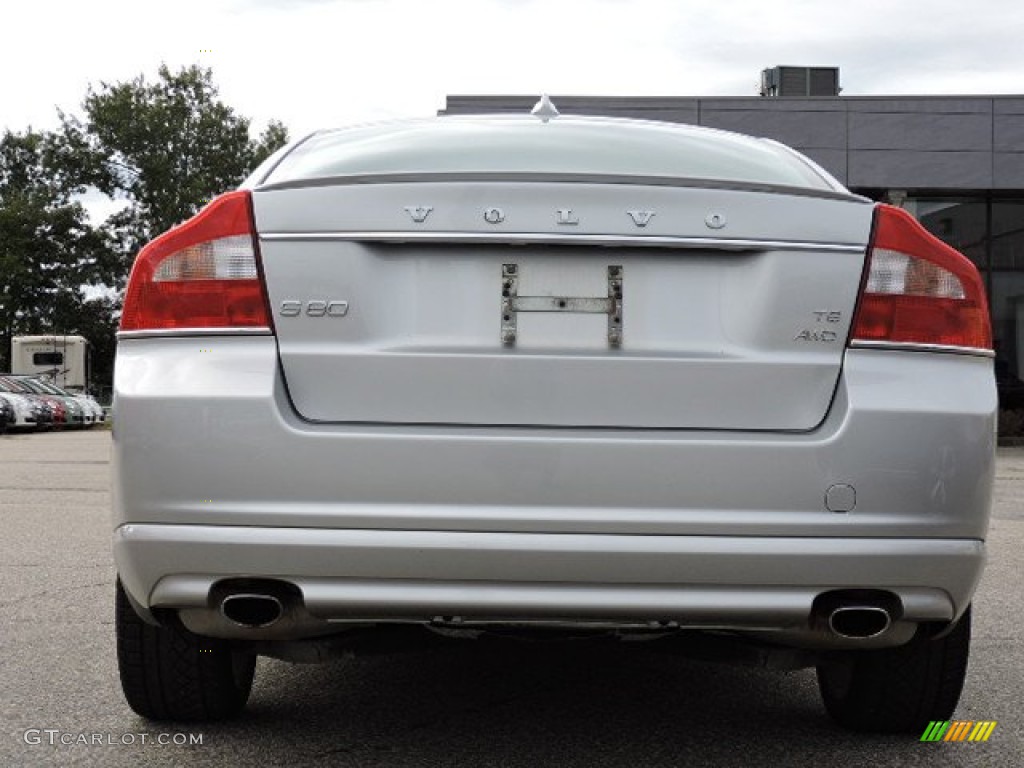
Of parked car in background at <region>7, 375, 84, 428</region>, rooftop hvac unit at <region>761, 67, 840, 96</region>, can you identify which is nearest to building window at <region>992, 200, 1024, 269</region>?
rooftop hvac unit at <region>761, 67, 840, 96</region>

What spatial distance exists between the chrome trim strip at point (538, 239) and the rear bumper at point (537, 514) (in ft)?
1.05

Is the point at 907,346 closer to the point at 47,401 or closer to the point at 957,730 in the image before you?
the point at 957,730

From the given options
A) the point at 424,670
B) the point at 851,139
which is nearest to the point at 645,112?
the point at 851,139

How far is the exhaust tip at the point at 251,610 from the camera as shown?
9.54 ft

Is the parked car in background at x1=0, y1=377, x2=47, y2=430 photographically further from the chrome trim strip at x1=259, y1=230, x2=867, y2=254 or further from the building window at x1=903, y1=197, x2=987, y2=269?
the chrome trim strip at x1=259, y1=230, x2=867, y2=254

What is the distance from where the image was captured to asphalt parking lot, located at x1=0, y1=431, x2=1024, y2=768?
11.0 feet

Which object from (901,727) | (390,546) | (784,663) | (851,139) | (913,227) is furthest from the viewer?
(851,139)

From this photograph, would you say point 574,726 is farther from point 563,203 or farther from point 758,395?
point 563,203

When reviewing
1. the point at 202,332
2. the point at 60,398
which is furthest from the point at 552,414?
the point at 60,398

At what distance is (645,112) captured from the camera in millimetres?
25469

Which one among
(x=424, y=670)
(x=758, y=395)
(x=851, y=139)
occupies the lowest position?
(x=424, y=670)

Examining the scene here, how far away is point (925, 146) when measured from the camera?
986 inches

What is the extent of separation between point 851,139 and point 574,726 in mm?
22893

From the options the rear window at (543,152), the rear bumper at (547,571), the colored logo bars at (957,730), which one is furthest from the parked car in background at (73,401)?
the rear bumper at (547,571)
